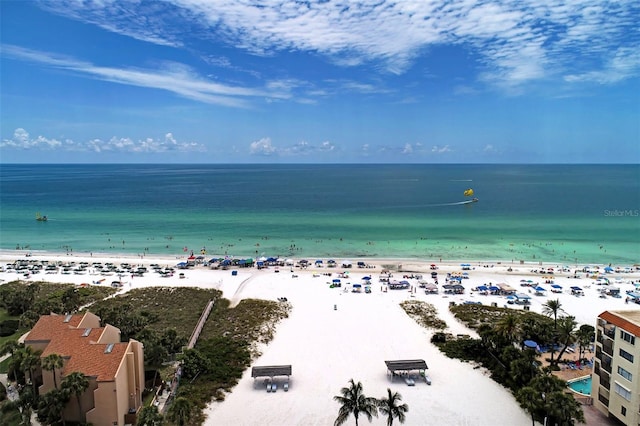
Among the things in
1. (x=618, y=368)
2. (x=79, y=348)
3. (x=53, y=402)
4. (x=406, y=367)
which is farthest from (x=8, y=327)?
(x=618, y=368)

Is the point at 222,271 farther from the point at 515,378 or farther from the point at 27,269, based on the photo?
the point at 515,378

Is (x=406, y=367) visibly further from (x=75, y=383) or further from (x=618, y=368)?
(x=75, y=383)

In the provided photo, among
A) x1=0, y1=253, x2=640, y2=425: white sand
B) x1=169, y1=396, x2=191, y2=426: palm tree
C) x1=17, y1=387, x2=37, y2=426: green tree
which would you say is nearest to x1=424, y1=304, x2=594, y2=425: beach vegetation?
x1=0, y1=253, x2=640, y2=425: white sand

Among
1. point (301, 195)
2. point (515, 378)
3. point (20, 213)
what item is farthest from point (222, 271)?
point (301, 195)

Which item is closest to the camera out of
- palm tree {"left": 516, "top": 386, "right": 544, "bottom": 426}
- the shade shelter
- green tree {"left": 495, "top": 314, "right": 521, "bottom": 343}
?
palm tree {"left": 516, "top": 386, "right": 544, "bottom": 426}

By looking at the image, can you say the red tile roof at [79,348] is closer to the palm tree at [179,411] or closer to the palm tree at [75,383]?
the palm tree at [75,383]

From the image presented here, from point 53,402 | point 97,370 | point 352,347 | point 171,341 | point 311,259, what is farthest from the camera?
point 311,259

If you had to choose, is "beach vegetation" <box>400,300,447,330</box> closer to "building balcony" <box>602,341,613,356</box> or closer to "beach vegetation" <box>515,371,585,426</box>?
"beach vegetation" <box>515,371,585,426</box>
